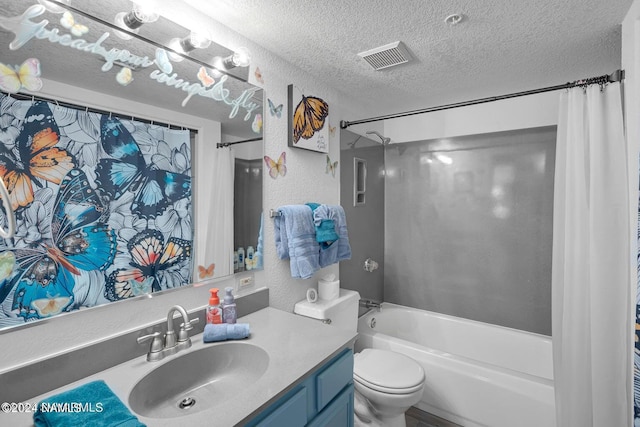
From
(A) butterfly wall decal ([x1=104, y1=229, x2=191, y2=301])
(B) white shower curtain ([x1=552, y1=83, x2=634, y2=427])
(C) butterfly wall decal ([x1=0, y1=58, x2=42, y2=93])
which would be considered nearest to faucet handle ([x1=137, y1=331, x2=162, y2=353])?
(A) butterfly wall decal ([x1=104, y1=229, x2=191, y2=301])

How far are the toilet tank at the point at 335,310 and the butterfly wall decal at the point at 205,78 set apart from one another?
1.36m

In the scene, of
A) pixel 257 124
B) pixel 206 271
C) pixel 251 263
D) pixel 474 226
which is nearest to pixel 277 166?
pixel 257 124

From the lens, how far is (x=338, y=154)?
95.2 inches

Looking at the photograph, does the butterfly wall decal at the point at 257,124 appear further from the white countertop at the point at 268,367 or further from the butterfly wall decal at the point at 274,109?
the white countertop at the point at 268,367

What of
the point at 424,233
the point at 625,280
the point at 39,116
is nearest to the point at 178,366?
the point at 39,116

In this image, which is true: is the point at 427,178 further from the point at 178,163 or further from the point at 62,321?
the point at 62,321

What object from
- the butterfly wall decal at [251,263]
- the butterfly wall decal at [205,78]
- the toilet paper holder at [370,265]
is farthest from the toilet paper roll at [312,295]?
the butterfly wall decal at [205,78]

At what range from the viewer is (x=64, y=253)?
96 cm

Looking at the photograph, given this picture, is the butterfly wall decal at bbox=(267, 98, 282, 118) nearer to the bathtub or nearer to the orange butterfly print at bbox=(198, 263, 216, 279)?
the orange butterfly print at bbox=(198, 263, 216, 279)

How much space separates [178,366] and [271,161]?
1120 millimetres

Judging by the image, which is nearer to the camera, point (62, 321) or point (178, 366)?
point (62, 321)

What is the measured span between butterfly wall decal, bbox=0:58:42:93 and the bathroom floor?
2.57 m

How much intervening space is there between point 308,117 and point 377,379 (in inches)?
Result: 65.7

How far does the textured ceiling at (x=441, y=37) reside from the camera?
4.50 feet
